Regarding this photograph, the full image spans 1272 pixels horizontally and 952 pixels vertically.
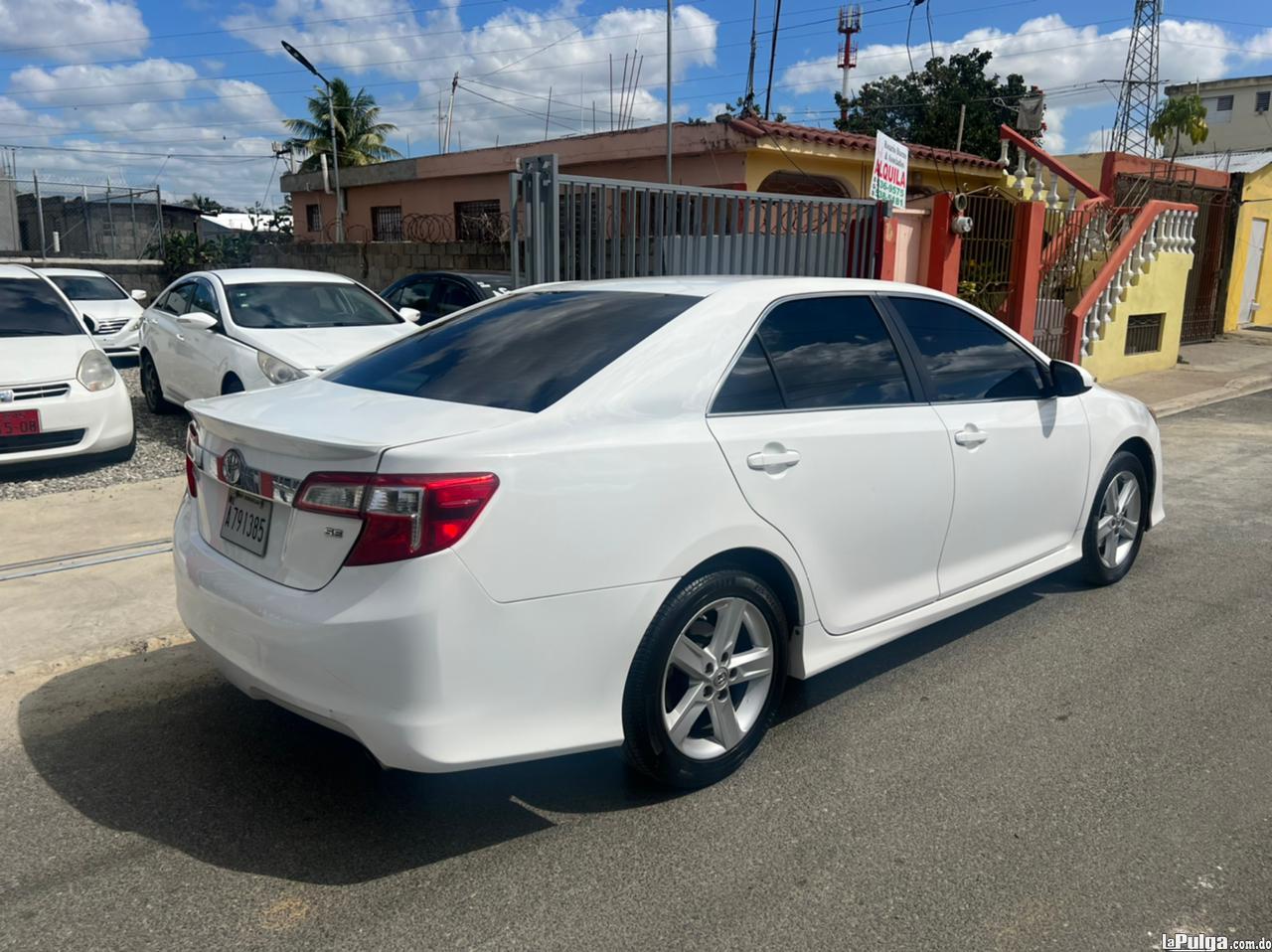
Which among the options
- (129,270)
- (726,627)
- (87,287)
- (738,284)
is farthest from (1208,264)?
(129,270)

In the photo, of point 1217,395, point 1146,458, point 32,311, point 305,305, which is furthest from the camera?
point 1217,395

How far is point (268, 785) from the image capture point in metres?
3.38

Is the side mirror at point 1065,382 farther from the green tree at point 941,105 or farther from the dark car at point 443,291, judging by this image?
the green tree at point 941,105

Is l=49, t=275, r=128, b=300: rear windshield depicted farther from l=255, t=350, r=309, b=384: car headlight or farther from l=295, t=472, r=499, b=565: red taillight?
l=295, t=472, r=499, b=565: red taillight

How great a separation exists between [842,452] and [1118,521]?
257cm

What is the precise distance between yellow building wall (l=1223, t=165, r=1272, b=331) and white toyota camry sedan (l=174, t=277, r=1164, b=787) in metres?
19.0

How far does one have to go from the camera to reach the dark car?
11023 millimetres

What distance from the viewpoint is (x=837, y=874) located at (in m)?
2.92

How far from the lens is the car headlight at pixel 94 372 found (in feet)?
24.9

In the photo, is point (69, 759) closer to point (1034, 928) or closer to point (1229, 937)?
point (1034, 928)

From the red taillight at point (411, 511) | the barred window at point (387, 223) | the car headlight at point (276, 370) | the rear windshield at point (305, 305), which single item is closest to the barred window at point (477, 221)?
the barred window at point (387, 223)

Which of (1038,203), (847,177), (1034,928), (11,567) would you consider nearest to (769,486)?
(1034,928)

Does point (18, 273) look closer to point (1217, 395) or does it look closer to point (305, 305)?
point (305, 305)

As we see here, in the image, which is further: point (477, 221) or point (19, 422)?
point (477, 221)
